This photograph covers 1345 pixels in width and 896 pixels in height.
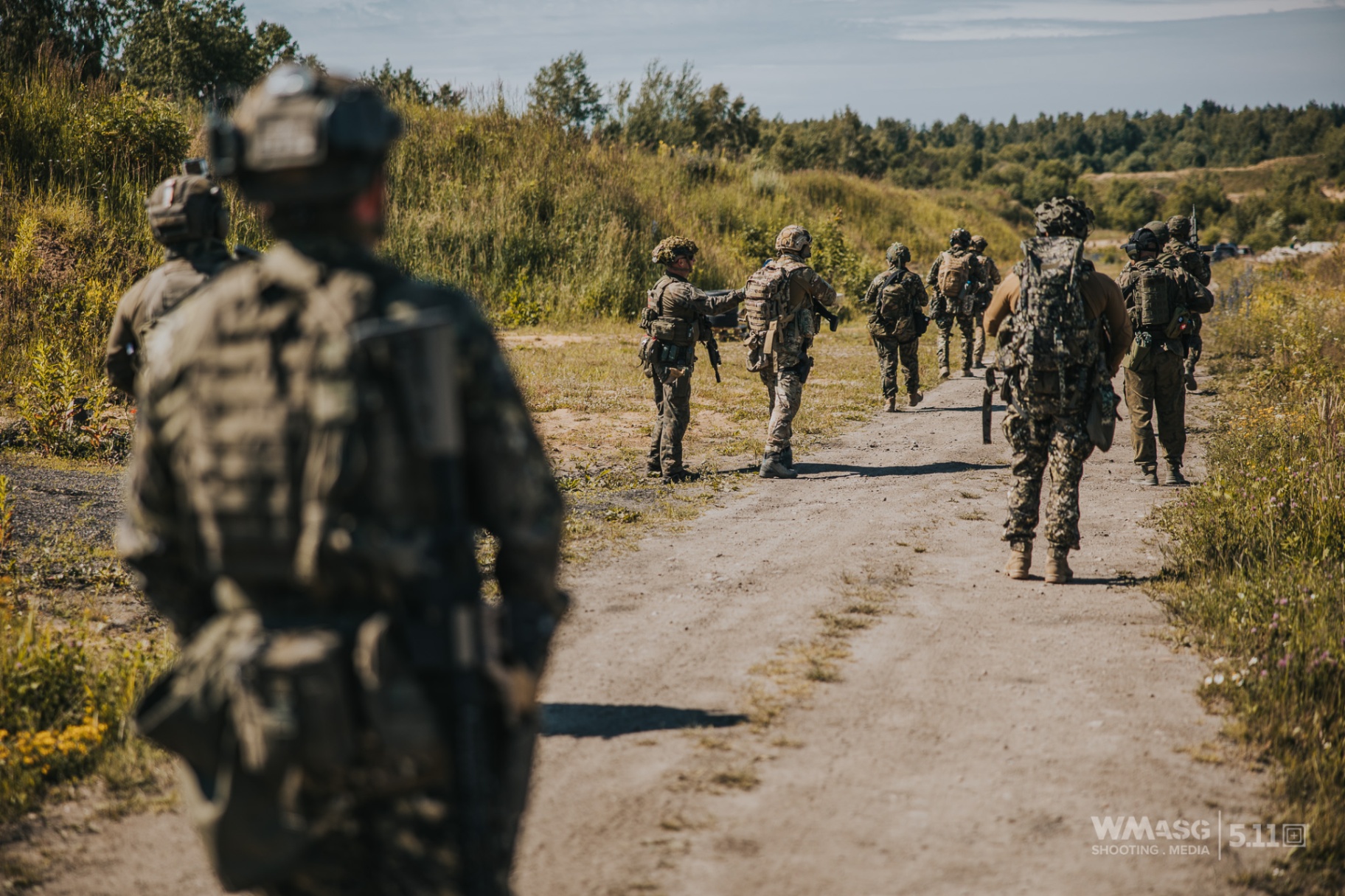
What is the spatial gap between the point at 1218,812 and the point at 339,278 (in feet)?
11.9

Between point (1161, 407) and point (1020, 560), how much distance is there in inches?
146

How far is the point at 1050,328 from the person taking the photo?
20.4 feet

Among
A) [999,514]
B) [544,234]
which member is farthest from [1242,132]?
[999,514]

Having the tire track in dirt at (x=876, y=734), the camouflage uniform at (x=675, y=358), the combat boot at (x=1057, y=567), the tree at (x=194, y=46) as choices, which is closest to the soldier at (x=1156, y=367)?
the tire track in dirt at (x=876, y=734)

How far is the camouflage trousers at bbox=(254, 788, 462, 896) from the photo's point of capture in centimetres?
199

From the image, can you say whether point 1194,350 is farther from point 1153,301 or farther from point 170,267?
point 170,267

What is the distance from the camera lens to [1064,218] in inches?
245

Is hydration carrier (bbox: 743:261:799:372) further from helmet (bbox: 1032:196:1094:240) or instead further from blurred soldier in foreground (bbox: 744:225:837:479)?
helmet (bbox: 1032:196:1094:240)

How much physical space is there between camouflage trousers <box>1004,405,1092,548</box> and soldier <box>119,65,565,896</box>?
16.2 ft

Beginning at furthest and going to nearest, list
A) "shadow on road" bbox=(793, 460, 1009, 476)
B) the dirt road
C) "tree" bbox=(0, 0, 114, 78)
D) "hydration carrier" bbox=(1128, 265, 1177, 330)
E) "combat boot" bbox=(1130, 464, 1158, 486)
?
"tree" bbox=(0, 0, 114, 78) < "shadow on road" bbox=(793, 460, 1009, 476) < "combat boot" bbox=(1130, 464, 1158, 486) < "hydration carrier" bbox=(1128, 265, 1177, 330) < the dirt road

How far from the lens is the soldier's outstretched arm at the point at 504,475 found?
6.69ft

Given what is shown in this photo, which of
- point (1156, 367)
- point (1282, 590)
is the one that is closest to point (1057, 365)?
point (1282, 590)

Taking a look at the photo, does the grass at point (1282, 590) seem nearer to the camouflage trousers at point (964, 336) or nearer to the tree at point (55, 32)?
the camouflage trousers at point (964, 336)

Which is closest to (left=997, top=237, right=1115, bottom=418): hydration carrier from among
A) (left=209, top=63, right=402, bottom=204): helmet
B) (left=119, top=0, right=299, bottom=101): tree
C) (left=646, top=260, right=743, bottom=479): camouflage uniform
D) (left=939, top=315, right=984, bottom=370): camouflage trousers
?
(left=646, top=260, right=743, bottom=479): camouflage uniform
